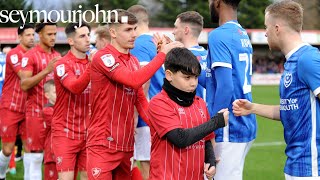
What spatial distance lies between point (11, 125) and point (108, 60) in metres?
4.03

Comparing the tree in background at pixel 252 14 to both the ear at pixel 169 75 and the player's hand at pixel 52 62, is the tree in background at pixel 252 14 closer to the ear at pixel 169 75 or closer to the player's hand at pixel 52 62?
the player's hand at pixel 52 62

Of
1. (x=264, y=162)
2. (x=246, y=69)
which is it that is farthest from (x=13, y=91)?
(x=264, y=162)

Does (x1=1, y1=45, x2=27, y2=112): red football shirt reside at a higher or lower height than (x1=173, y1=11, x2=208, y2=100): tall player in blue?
lower

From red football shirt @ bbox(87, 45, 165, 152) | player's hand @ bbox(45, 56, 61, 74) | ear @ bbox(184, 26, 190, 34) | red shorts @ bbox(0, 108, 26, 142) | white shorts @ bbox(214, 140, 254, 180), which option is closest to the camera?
white shorts @ bbox(214, 140, 254, 180)

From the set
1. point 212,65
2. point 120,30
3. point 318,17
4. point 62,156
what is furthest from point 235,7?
point 318,17

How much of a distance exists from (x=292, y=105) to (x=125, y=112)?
1736mm

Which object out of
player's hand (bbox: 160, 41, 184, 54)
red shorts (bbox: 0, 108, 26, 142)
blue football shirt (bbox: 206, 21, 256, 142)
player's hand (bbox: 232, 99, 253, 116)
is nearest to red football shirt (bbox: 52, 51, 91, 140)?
player's hand (bbox: 160, 41, 184, 54)

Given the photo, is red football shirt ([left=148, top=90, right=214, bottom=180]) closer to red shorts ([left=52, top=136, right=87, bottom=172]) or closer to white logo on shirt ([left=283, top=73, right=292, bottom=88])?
white logo on shirt ([left=283, top=73, right=292, bottom=88])

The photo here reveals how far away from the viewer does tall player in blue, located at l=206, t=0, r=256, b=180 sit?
494 cm

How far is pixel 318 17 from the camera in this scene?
62.5 meters

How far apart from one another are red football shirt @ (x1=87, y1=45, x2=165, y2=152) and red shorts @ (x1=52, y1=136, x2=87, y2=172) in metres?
1.06

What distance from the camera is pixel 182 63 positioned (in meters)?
4.50

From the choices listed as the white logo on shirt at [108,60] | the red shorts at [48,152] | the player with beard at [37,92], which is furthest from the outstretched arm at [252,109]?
the player with beard at [37,92]

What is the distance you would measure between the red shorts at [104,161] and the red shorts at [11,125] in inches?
139
